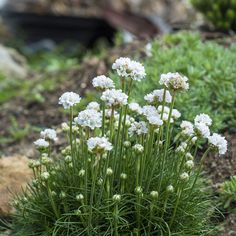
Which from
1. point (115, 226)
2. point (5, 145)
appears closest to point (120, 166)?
point (115, 226)

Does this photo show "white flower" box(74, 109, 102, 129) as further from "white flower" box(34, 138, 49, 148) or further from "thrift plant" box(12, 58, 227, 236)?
"white flower" box(34, 138, 49, 148)

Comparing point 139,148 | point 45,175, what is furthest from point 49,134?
point 139,148

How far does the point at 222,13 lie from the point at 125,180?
3.93 metres

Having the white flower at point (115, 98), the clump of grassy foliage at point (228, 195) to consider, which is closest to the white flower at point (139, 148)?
the white flower at point (115, 98)

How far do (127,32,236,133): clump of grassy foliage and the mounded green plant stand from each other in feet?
3.77

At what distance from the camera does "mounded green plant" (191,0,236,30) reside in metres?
6.39

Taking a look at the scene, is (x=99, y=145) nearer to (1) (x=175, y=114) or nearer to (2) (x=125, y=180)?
(2) (x=125, y=180)

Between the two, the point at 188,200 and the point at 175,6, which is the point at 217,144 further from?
the point at 175,6

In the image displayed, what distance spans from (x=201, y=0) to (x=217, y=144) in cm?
418

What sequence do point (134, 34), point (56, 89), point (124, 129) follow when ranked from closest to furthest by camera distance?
point (124, 129)
point (56, 89)
point (134, 34)

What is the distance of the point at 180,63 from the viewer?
470cm

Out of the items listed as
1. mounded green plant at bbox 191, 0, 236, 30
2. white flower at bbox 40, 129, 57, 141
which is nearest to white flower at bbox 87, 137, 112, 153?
white flower at bbox 40, 129, 57, 141

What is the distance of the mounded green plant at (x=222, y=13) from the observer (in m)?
6.39

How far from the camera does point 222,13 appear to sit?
6.57 metres
